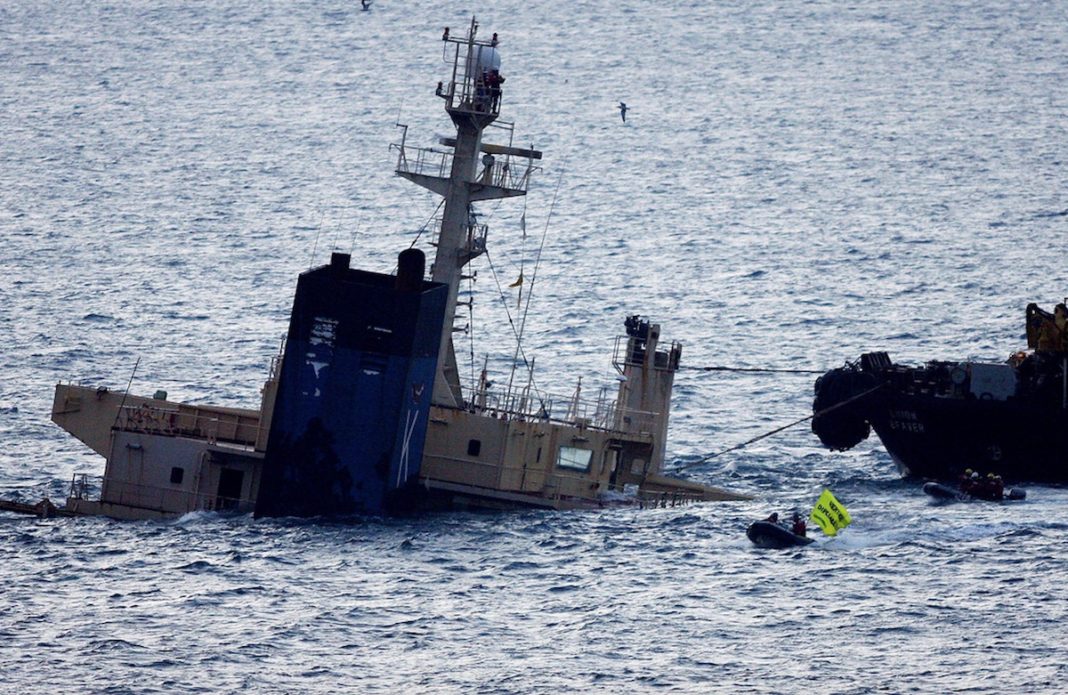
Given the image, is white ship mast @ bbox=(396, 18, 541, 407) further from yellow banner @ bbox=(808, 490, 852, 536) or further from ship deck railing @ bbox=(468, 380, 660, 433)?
yellow banner @ bbox=(808, 490, 852, 536)

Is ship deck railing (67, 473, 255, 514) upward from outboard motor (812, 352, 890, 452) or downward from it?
downward

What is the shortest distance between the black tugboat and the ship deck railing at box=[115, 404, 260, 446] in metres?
17.4

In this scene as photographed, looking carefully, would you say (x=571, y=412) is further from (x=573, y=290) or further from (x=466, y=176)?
(x=573, y=290)

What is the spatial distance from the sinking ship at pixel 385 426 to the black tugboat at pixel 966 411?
7241 millimetres

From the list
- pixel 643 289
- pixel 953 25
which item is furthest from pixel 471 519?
pixel 953 25

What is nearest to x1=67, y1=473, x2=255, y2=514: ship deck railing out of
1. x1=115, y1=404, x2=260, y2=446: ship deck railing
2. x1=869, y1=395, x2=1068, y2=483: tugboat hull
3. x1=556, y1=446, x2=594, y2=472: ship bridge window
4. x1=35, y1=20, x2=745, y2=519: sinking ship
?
x1=35, y1=20, x2=745, y2=519: sinking ship

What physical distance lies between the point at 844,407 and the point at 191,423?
19.1 metres

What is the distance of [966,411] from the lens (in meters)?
65.4

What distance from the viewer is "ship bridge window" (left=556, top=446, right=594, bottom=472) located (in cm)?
5794

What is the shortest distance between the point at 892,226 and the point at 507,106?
46.8 m

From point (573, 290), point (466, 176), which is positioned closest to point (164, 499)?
point (466, 176)

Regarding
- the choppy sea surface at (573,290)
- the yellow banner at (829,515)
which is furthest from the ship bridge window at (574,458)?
the yellow banner at (829,515)

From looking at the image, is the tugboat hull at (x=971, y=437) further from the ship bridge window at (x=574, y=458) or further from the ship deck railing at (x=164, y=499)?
the ship deck railing at (x=164, y=499)

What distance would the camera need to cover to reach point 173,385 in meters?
79.4
